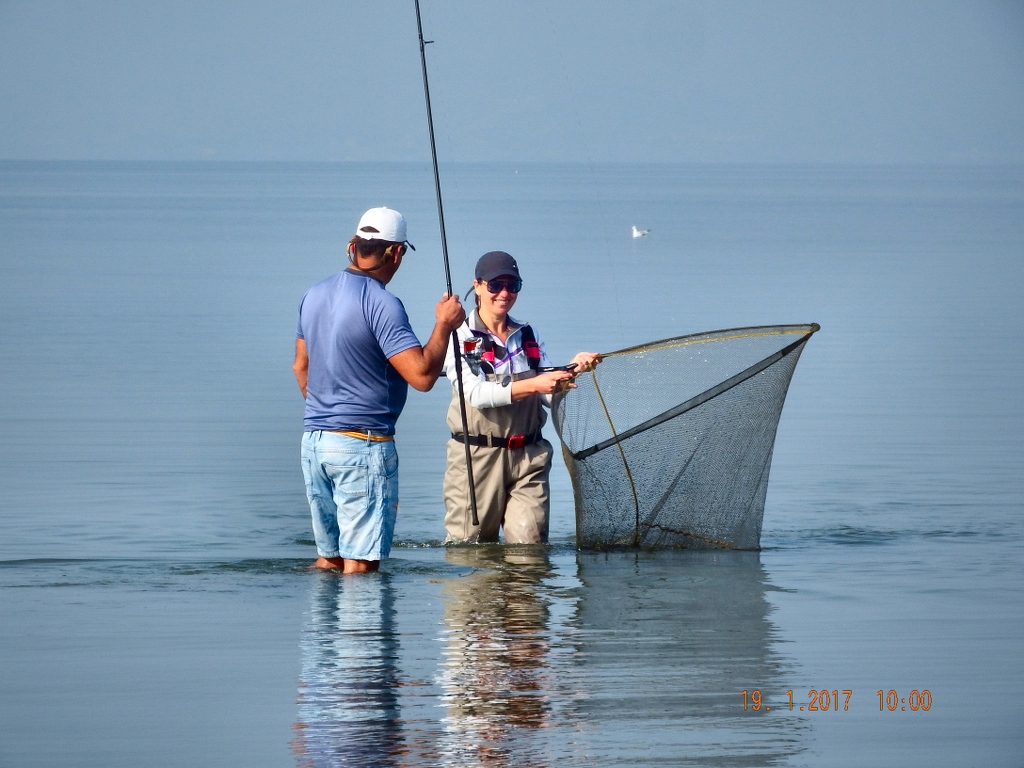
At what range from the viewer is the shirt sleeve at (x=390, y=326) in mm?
6676

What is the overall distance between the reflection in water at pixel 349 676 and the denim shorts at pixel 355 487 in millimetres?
301

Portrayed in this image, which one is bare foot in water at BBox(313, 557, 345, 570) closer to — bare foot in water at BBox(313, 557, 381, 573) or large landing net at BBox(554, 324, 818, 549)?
bare foot in water at BBox(313, 557, 381, 573)

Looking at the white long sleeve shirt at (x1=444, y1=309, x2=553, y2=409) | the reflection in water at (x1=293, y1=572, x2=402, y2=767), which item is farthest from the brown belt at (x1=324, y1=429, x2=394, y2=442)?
the white long sleeve shirt at (x1=444, y1=309, x2=553, y2=409)

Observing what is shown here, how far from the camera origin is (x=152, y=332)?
66.7 feet

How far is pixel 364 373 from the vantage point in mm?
6805

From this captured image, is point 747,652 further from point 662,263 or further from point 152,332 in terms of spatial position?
point 662,263

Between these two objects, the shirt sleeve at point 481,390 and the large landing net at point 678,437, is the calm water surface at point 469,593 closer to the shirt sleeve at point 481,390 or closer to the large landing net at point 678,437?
the large landing net at point 678,437

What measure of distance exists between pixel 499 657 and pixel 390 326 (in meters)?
1.47

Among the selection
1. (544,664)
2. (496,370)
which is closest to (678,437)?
(496,370)

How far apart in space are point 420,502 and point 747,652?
4196 millimetres

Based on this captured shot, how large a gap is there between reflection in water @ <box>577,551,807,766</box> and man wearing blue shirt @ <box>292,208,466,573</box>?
1.12m

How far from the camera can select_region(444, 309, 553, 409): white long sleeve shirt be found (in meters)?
7.65
